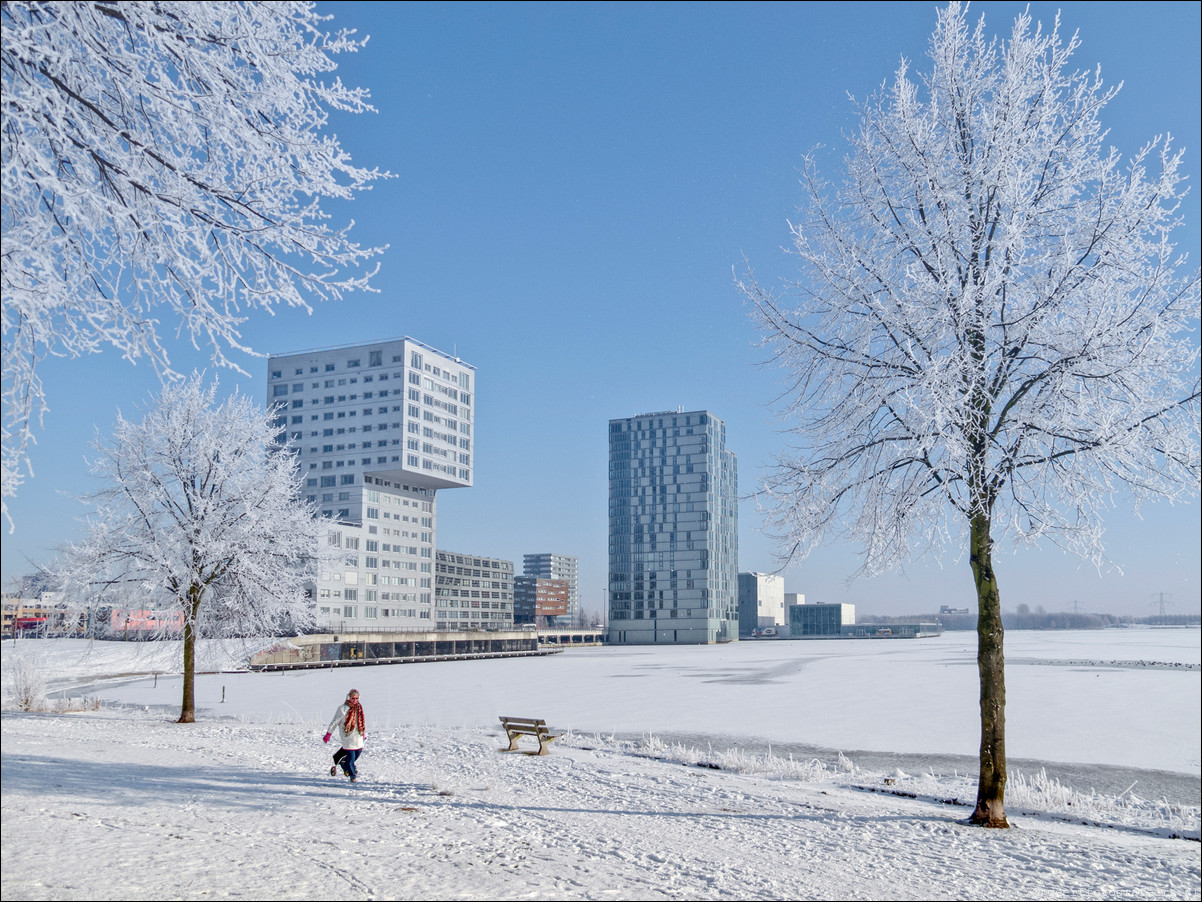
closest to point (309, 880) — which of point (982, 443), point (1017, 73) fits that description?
point (982, 443)

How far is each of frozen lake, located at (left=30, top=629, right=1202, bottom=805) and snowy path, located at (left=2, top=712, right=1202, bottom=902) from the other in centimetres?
878

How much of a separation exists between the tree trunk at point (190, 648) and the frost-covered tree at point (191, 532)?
0.03m

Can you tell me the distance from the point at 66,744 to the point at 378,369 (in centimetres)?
11789

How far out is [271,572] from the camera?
2631cm

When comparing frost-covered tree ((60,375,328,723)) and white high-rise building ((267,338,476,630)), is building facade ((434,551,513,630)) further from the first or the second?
frost-covered tree ((60,375,328,723))

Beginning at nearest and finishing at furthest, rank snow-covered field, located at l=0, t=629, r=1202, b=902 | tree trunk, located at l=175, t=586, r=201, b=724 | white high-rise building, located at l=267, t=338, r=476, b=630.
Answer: snow-covered field, located at l=0, t=629, r=1202, b=902
tree trunk, located at l=175, t=586, r=201, b=724
white high-rise building, located at l=267, t=338, r=476, b=630

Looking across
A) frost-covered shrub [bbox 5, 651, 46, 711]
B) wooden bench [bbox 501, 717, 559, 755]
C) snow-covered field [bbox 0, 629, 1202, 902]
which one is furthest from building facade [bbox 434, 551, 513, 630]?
wooden bench [bbox 501, 717, 559, 755]

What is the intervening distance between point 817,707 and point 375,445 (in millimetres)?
104638

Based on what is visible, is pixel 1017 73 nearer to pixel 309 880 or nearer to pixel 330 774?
pixel 309 880

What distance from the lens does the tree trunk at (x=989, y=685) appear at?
1240 cm

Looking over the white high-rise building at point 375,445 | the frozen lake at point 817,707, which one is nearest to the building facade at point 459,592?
the white high-rise building at point 375,445

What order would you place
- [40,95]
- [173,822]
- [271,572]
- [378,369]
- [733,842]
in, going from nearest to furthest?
1. [40,95]
2. [173,822]
3. [733,842]
4. [271,572]
5. [378,369]

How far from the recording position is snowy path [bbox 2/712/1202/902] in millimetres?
7770

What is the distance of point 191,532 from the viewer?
83.9ft
